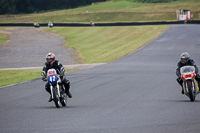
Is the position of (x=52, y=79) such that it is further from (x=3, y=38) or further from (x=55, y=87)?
(x=3, y=38)

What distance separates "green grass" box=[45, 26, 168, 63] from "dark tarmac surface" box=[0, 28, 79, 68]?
129cm

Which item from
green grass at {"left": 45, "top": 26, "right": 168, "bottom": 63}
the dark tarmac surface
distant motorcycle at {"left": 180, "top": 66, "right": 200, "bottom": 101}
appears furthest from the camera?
green grass at {"left": 45, "top": 26, "right": 168, "bottom": 63}

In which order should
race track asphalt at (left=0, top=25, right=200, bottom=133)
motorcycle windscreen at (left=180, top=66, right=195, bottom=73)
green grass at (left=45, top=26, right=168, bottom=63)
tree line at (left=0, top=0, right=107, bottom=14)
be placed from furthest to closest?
tree line at (left=0, top=0, right=107, bottom=14) → green grass at (left=45, top=26, right=168, bottom=63) → motorcycle windscreen at (left=180, top=66, right=195, bottom=73) → race track asphalt at (left=0, top=25, right=200, bottom=133)

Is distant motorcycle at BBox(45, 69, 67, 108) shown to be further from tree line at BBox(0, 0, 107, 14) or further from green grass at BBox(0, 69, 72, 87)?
tree line at BBox(0, 0, 107, 14)

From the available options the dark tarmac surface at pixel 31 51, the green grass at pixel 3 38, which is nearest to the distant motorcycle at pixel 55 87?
the dark tarmac surface at pixel 31 51

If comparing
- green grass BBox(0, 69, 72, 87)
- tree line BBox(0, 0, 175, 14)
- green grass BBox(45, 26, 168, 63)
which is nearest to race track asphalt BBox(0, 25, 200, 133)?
green grass BBox(0, 69, 72, 87)

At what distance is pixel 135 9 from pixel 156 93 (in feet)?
300

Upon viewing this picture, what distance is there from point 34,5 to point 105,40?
7136cm

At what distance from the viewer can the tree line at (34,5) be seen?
11175 cm

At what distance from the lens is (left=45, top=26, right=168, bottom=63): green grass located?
39.8 meters

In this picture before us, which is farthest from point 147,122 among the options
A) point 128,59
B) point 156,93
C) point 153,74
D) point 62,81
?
point 128,59

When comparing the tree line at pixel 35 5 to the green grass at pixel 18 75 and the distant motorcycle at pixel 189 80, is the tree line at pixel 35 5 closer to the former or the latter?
the green grass at pixel 18 75

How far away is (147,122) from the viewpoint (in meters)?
9.70

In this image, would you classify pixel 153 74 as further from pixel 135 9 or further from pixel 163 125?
pixel 135 9
